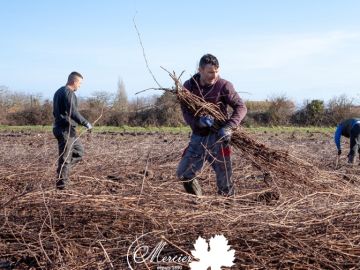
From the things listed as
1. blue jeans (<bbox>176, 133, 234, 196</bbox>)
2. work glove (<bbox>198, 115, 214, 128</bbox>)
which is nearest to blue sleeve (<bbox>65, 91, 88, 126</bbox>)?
blue jeans (<bbox>176, 133, 234, 196</bbox>)

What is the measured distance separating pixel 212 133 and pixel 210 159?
25 centimetres

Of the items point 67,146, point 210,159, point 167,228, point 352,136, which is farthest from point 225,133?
point 352,136

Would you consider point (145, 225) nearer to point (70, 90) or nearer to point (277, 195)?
point (277, 195)

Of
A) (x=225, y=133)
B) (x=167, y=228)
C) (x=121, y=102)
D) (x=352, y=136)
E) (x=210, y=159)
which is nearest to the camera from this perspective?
(x=167, y=228)

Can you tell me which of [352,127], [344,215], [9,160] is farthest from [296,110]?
[344,215]

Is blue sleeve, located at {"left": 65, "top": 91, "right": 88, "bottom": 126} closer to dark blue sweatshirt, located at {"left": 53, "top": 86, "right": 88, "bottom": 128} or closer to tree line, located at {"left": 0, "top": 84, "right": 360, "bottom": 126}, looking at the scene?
dark blue sweatshirt, located at {"left": 53, "top": 86, "right": 88, "bottom": 128}

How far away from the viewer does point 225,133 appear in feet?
13.5

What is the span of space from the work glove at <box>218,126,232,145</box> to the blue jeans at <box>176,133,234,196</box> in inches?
2.1

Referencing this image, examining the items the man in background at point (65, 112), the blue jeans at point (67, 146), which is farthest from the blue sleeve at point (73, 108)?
the blue jeans at point (67, 146)

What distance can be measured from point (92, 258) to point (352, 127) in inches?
249

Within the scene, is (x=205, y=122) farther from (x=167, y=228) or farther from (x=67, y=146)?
(x=67, y=146)

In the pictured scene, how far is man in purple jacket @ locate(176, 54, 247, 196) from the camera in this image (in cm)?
414

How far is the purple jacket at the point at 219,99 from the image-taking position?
420 centimetres

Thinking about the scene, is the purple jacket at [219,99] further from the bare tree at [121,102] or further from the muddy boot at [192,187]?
the bare tree at [121,102]
